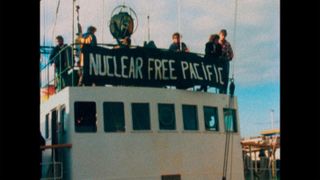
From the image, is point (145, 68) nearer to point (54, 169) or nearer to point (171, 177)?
point (171, 177)

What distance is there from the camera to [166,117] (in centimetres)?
725

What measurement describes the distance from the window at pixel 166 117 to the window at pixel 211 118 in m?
0.60

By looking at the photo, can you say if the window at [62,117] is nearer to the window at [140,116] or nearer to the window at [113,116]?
the window at [113,116]

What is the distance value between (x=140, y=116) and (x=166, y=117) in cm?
41

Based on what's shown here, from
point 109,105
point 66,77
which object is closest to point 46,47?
point 66,77

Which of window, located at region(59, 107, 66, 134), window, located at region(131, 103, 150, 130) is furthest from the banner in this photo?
window, located at region(59, 107, 66, 134)

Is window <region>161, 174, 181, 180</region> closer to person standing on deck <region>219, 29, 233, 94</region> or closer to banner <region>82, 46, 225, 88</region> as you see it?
banner <region>82, 46, 225, 88</region>

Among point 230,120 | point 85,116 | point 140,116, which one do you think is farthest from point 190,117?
point 85,116

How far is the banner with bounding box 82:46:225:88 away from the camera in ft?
23.6

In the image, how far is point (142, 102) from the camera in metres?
7.12
